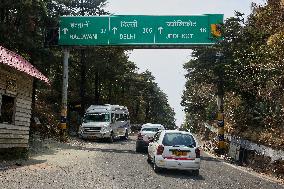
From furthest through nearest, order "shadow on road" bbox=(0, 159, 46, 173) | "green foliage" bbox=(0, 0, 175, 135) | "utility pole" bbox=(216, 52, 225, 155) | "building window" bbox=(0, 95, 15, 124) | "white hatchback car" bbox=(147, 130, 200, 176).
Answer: "utility pole" bbox=(216, 52, 225, 155), "green foliage" bbox=(0, 0, 175, 135), "building window" bbox=(0, 95, 15, 124), "white hatchback car" bbox=(147, 130, 200, 176), "shadow on road" bbox=(0, 159, 46, 173)

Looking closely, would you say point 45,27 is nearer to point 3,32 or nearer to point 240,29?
point 3,32

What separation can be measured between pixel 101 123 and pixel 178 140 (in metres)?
15.6

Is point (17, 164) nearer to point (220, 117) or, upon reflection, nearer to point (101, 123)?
point (220, 117)

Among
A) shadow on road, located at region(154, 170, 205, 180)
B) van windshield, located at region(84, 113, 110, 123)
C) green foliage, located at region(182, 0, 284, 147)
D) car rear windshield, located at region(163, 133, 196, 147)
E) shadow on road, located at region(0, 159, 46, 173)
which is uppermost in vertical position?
green foliage, located at region(182, 0, 284, 147)

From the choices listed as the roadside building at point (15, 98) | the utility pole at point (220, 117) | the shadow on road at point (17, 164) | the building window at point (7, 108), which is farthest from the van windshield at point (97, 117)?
the shadow on road at point (17, 164)

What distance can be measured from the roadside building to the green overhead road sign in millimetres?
9176

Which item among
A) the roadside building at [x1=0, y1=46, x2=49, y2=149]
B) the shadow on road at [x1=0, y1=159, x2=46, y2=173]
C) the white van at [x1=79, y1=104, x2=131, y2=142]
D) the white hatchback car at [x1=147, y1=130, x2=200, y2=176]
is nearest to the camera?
the shadow on road at [x1=0, y1=159, x2=46, y2=173]

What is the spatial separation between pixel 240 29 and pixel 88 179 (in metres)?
16.3

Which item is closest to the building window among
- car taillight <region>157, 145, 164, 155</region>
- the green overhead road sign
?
car taillight <region>157, 145, 164, 155</region>

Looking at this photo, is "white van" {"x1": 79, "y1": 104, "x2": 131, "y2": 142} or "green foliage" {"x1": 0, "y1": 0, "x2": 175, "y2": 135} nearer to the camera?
"green foliage" {"x1": 0, "y1": 0, "x2": 175, "y2": 135}

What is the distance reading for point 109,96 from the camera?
57062mm

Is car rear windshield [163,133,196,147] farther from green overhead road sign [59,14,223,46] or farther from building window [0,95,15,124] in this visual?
green overhead road sign [59,14,223,46]

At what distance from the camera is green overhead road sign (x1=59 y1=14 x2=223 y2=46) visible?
2573 centimetres

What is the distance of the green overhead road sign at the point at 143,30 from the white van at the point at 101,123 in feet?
20.8
